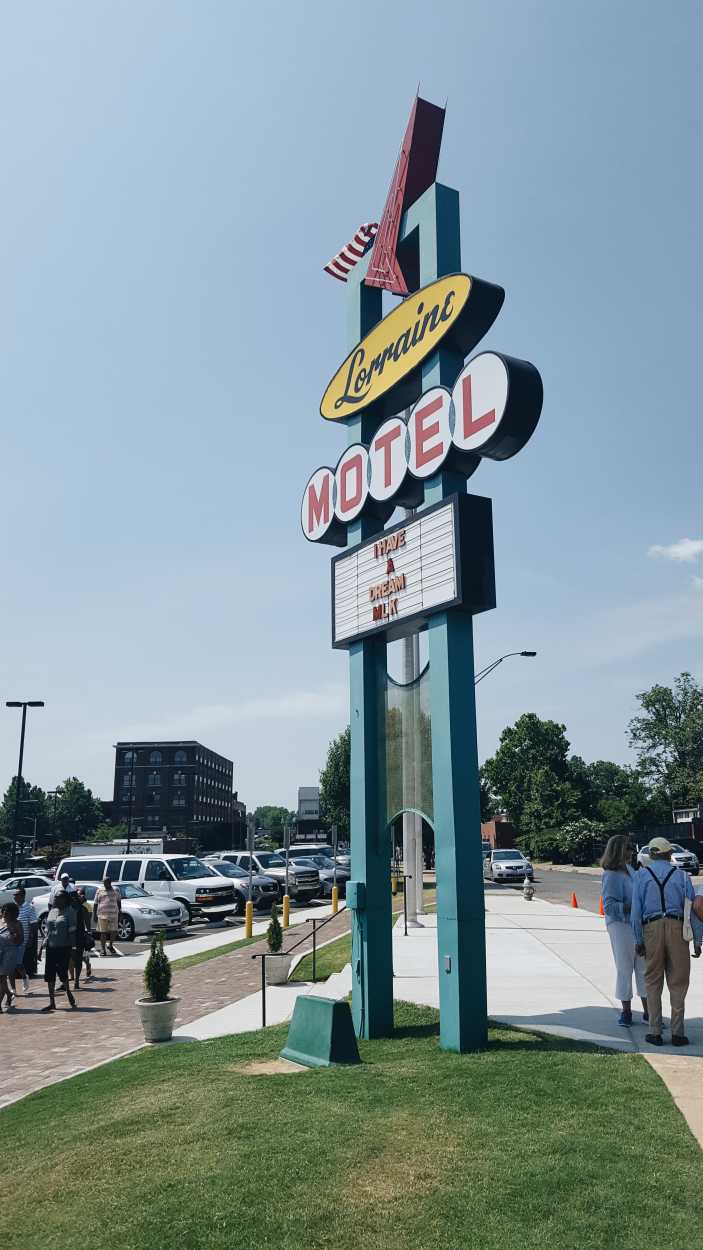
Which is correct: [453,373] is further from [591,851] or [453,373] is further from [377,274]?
[591,851]

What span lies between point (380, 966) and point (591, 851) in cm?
5916

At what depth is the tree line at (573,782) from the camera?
213ft

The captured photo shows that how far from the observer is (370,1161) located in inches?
220

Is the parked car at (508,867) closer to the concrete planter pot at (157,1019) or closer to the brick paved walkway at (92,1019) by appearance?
the brick paved walkway at (92,1019)

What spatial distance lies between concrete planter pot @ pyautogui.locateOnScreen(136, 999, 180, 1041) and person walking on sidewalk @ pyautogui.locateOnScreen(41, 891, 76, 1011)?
3.26 m

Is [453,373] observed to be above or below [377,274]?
below

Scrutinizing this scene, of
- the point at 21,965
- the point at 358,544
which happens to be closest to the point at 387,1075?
the point at 358,544

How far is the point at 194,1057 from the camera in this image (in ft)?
29.7

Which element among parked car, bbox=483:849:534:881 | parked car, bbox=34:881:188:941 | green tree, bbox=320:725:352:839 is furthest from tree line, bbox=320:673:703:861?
parked car, bbox=34:881:188:941

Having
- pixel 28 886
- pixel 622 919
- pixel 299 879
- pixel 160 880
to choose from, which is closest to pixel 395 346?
pixel 622 919

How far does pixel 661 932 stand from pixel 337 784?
176ft

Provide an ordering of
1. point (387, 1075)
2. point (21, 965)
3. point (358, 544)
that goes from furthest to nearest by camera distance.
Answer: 1. point (21, 965)
2. point (358, 544)
3. point (387, 1075)

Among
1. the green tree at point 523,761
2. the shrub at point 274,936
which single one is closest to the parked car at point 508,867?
the shrub at point 274,936

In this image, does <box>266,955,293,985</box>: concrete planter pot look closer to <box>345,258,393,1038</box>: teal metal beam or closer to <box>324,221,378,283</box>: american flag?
<box>345,258,393,1038</box>: teal metal beam
